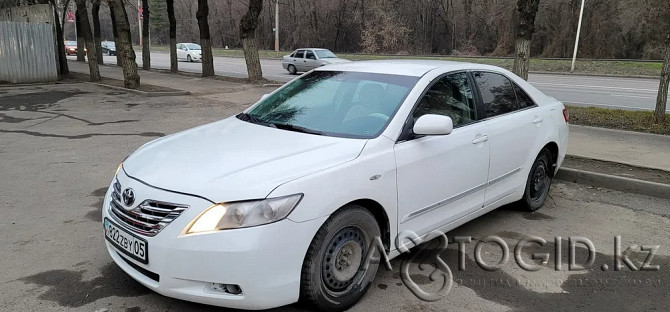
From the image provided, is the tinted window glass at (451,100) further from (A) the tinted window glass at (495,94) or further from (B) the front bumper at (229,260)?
(B) the front bumper at (229,260)

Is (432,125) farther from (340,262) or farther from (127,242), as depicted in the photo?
(127,242)

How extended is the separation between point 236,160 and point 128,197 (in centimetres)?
69

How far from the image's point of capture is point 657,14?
3619cm

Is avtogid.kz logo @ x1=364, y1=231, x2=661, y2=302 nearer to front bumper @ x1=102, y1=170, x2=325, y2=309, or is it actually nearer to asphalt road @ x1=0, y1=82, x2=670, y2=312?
asphalt road @ x1=0, y1=82, x2=670, y2=312

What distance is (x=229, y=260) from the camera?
2.74m

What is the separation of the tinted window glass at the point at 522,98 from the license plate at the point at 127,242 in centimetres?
370

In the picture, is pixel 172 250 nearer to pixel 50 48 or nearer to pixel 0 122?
pixel 0 122

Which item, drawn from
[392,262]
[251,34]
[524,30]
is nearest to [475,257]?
[392,262]

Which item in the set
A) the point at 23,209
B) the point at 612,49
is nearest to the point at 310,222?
the point at 23,209

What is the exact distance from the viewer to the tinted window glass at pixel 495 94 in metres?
4.50

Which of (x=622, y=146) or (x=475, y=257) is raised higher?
(x=622, y=146)

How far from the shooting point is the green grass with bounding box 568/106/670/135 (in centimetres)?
949

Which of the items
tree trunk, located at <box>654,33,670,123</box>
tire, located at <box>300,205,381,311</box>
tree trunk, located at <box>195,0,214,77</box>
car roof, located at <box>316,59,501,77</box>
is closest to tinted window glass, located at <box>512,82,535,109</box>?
car roof, located at <box>316,59,501,77</box>

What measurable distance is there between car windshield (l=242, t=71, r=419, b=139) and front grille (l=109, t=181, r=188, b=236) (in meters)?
1.23
